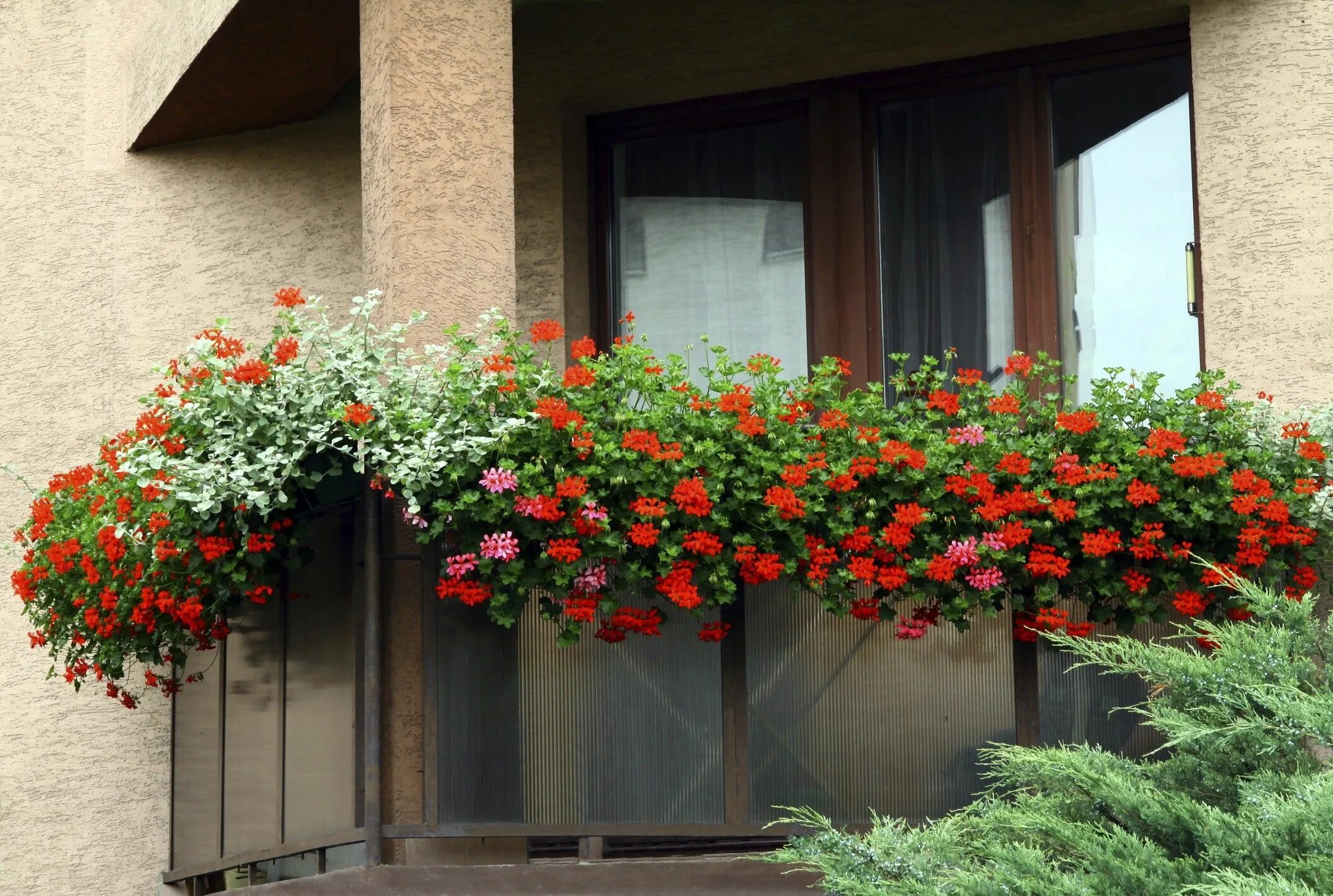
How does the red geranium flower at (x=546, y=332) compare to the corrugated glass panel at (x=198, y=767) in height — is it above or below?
above

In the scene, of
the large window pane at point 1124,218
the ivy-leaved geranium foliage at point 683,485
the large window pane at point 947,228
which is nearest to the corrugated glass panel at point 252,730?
the ivy-leaved geranium foliage at point 683,485

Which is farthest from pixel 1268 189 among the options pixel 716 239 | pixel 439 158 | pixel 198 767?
pixel 198 767

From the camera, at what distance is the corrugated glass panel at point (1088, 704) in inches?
233

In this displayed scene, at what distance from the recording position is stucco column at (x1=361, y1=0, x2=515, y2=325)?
6.18m

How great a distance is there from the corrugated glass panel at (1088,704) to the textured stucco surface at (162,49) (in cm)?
452

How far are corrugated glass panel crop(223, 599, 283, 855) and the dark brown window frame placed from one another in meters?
2.58

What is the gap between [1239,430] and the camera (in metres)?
5.84

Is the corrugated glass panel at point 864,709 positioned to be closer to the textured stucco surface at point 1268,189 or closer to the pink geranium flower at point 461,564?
the pink geranium flower at point 461,564

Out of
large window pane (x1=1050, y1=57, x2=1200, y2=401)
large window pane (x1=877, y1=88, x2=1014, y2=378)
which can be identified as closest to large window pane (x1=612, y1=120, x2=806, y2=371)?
large window pane (x1=877, y1=88, x2=1014, y2=378)

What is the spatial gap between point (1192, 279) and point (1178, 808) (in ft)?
12.8

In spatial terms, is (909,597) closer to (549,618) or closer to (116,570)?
(549,618)

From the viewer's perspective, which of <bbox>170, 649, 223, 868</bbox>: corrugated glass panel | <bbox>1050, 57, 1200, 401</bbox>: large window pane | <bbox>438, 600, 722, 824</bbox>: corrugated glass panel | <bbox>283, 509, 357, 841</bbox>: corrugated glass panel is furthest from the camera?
<bbox>1050, 57, 1200, 401</bbox>: large window pane

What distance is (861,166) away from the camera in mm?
7895

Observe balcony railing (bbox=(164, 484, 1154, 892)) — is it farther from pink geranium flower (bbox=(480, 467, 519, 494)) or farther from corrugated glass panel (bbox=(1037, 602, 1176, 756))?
pink geranium flower (bbox=(480, 467, 519, 494))
